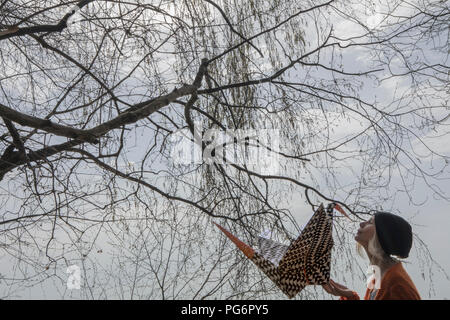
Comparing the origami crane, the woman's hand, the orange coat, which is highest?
the origami crane

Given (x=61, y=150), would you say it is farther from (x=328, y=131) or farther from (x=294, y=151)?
(x=328, y=131)

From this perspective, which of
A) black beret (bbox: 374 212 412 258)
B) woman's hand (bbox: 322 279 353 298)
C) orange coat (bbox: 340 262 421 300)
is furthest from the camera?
woman's hand (bbox: 322 279 353 298)

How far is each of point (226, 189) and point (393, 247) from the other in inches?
58.0

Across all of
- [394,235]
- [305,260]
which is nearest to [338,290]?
[305,260]

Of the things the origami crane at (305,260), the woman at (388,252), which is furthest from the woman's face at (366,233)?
the origami crane at (305,260)

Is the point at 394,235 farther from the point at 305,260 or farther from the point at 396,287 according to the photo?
the point at 305,260

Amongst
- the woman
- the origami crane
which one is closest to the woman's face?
the woman

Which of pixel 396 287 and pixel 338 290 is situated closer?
pixel 396 287

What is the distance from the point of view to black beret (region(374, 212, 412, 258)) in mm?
1923

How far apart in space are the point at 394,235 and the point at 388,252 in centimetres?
7

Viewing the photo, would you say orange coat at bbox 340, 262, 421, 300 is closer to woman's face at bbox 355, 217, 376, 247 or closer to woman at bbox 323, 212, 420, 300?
woman at bbox 323, 212, 420, 300

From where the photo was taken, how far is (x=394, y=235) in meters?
1.94

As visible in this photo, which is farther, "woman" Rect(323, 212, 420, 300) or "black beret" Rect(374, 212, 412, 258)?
"black beret" Rect(374, 212, 412, 258)
